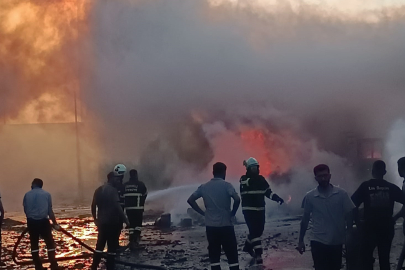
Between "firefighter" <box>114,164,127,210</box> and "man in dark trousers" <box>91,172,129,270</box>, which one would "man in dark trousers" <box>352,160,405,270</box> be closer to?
"man in dark trousers" <box>91,172,129,270</box>

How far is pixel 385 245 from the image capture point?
7.36 meters

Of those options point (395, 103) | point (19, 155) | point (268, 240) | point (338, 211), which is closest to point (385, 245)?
point (338, 211)

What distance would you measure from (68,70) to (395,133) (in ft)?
49.5

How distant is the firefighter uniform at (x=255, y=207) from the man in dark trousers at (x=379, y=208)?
→ 2.13 metres

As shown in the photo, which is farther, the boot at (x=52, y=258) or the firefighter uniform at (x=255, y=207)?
the boot at (x=52, y=258)

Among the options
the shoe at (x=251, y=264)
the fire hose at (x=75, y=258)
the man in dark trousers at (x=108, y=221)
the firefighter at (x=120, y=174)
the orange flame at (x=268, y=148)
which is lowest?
the shoe at (x=251, y=264)

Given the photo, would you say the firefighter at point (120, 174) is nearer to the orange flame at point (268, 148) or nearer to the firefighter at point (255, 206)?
the firefighter at point (255, 206)

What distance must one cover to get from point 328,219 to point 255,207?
128 inches

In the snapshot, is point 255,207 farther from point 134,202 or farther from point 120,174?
point 134,202

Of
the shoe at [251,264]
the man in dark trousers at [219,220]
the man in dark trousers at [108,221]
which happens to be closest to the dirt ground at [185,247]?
the shoe at [251,264]

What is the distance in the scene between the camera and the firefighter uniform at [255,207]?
9195 mm

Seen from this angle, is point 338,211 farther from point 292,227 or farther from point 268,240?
point 292,227

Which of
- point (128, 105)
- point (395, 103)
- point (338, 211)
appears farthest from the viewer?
point (395, 103)

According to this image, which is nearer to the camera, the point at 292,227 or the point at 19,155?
the point at 292,227
